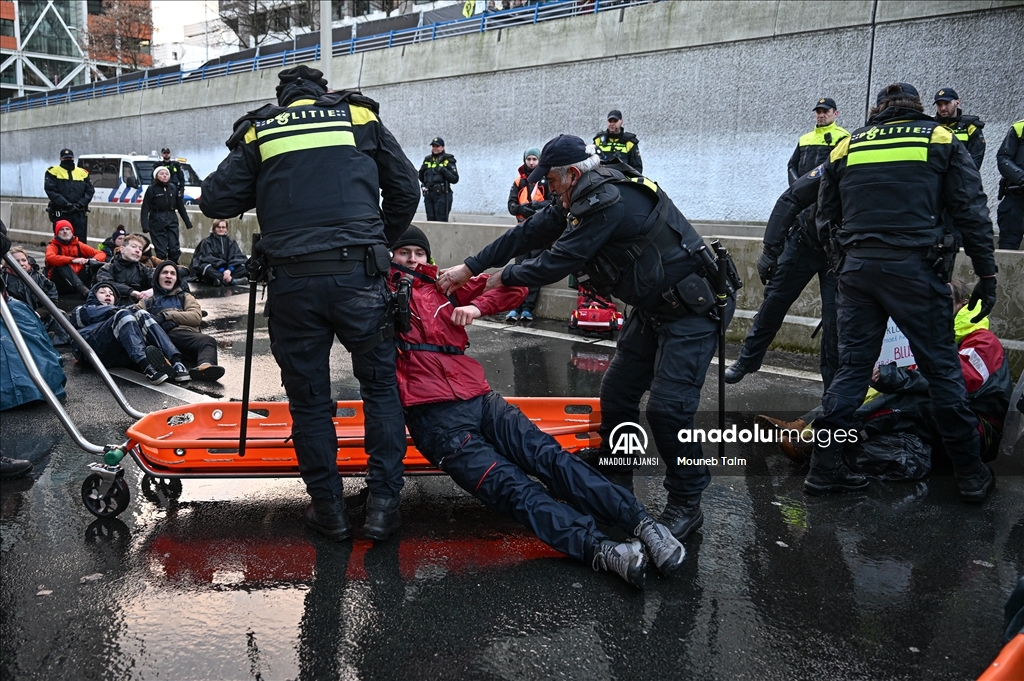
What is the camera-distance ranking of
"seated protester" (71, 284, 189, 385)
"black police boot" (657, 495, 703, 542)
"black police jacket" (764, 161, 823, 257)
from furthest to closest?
"seated protester" (71, 284, 189, 385), "black police jacket" (764, 161, 823, 257), "black police boot" (657, 495, 703, 542)

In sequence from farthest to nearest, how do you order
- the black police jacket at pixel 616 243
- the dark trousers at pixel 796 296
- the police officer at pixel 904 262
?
the dark trousers at pixel 796 296, the police officer at pixel 904 262, the black police jacket at pixel 616 243

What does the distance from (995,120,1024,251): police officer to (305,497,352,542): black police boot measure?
27.7 feet

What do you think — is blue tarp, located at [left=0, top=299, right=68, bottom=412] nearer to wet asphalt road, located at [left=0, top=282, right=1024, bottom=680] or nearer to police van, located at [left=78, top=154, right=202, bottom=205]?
wet asphalt road, located at [left=0, top=282, right=1024, bottom=680]

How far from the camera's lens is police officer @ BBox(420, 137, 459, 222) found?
15727mm

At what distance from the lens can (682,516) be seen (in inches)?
155

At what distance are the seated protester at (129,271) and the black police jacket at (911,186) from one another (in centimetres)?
641

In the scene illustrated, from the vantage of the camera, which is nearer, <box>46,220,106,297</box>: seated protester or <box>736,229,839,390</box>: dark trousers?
<box>736,229,839,390</box>: dark trousers

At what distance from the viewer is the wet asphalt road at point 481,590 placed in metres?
2.94

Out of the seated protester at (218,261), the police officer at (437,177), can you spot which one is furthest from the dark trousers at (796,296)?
the police officer at (437,177)

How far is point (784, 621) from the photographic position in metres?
3.21

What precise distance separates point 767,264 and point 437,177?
10.9 m

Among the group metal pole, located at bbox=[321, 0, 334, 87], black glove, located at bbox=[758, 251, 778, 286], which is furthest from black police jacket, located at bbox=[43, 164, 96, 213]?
black glove, located at bbox=[758, 251, 778, 286]

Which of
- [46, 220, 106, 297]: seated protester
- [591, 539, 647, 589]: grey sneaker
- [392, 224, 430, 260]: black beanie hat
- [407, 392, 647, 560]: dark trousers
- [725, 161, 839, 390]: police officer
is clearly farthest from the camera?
[46, 220, 106, 297]: seated protester

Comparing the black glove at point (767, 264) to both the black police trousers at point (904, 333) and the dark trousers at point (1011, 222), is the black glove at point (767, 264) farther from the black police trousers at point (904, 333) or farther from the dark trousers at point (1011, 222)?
the dark trousers at point (1011, 222)
